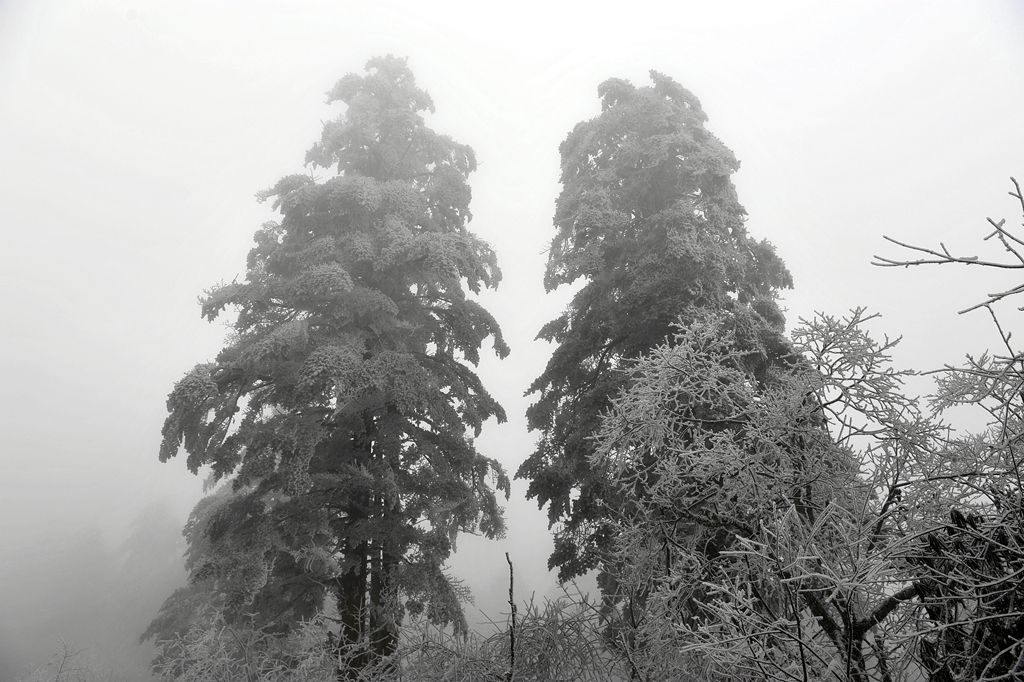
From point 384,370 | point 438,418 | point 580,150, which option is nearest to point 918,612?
point 384,370

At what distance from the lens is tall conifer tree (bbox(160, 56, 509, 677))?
830cm

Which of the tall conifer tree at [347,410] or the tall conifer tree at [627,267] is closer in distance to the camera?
the tall conifer tree at [347,410]

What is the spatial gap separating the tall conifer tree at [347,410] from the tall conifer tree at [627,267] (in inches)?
55.6

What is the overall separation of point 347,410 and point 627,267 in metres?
5.69

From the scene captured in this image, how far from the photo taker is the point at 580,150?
11.2 metres

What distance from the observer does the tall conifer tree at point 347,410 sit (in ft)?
27.2

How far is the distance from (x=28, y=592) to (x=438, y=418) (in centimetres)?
4398

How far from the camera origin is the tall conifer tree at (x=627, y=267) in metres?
8.88

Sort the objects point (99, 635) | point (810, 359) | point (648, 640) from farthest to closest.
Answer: point (99, 635) → point (648, 640) → point (810, 359)

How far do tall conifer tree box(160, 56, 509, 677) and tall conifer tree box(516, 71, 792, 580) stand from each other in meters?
1.41

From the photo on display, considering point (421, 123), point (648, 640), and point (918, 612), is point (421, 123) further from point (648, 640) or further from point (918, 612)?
point (918, 612)

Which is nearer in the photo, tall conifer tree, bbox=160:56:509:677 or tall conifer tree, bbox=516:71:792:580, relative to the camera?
tall conifer tree, bbox=160:56:509:677

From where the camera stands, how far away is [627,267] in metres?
10.1

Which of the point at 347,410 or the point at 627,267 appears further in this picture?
the point at 627,267
